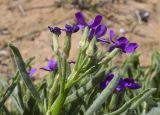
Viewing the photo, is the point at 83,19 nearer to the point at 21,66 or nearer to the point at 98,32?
the point at 98,32

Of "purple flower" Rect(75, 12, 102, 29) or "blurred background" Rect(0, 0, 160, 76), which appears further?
"blurred background" Rect(0, 0, 160, 76)

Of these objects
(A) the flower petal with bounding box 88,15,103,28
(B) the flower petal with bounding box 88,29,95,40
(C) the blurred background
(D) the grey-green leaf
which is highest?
(A) the flower petal with bounding box 88,15,103,28

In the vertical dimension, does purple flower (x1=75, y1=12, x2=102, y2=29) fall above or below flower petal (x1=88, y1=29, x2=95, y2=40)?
above

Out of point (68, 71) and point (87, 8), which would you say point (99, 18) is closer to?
point (68, 71)

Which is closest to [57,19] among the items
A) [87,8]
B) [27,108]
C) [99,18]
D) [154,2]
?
[87,8]

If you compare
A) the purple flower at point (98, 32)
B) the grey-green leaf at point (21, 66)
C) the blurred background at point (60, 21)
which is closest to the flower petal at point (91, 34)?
the purple flower at point (98, 32)

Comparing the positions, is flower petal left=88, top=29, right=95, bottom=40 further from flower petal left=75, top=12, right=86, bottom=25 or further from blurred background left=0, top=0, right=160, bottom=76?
blurred background left=0, top=0, right=160, bottom=76

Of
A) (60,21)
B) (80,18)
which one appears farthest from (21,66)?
(60,21)

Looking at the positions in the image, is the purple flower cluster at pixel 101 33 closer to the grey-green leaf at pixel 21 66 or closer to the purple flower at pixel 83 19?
the purple flower at pixel 83 19

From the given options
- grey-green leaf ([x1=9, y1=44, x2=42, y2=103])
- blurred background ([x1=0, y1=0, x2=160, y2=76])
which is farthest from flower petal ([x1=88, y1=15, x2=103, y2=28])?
blurred background ([x1=0, y1=0, x2=160, y2=76])
